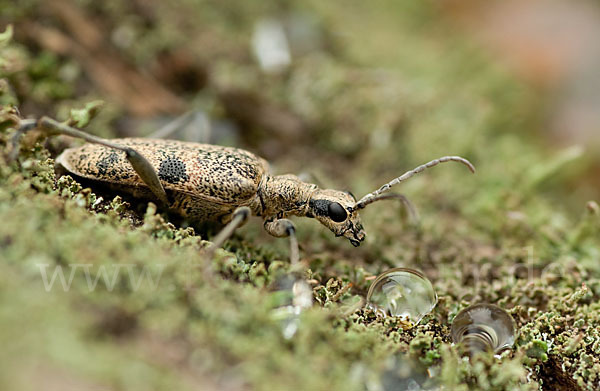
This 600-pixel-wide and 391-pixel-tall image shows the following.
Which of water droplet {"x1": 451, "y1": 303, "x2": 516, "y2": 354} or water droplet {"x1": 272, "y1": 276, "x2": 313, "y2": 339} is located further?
water droplet {"x1": 451, "y1": 303, "x2": 516, "y2": 354}

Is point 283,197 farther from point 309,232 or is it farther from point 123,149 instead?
point 123,149

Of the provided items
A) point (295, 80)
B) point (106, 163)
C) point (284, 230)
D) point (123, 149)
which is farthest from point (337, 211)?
point (295, 80)

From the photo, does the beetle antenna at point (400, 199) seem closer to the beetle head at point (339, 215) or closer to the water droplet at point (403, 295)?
the beetle head at point (339, 215)

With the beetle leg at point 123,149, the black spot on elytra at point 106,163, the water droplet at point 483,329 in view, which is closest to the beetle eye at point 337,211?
the water droplet at point 483,329

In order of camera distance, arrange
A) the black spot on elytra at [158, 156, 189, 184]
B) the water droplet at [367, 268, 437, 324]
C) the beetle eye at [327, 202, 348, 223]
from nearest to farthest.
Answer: the water droplet at [367, 268, 437, 324]
the black spot on elytra at [158, 156, 189, 184]
the beetle eye at [327, 202, 348, 223]

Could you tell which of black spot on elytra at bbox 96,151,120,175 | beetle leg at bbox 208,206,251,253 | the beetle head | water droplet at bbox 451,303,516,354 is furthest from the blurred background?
water droplet at bbox 451,303,516,354

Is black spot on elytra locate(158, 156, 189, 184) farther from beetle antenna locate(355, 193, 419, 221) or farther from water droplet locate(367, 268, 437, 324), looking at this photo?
water droplet locate(367, 268, 437, 324)
